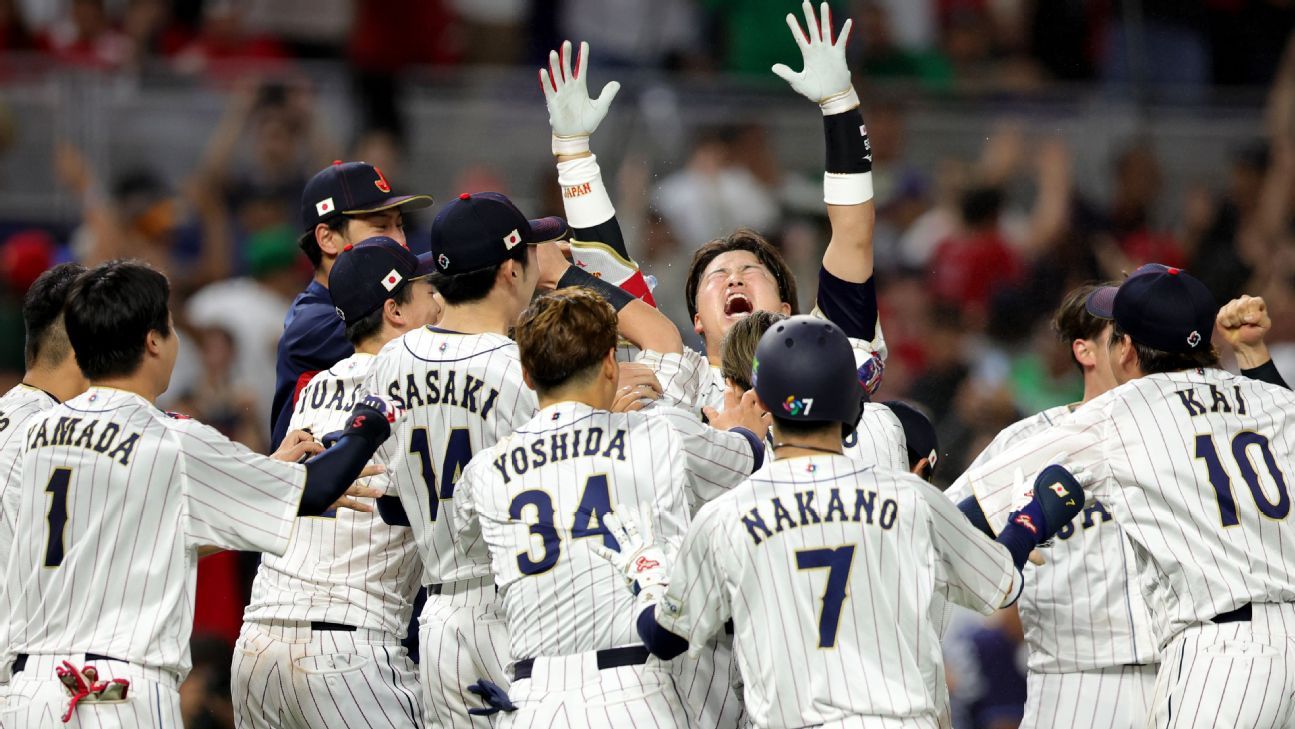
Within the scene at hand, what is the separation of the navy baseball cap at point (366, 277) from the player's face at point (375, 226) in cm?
64

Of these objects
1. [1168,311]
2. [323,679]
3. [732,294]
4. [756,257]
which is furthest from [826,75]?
[323,679]

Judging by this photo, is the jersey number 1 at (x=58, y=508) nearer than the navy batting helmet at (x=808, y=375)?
No

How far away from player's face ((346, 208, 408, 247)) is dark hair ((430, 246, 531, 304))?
122 centimetres

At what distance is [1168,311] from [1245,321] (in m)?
0.52

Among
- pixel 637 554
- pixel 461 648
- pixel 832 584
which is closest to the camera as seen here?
pixel 832 584

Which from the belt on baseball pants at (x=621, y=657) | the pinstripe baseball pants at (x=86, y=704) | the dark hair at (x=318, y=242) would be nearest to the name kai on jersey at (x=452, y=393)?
the belt on baseball pants at (x=621, y=657)

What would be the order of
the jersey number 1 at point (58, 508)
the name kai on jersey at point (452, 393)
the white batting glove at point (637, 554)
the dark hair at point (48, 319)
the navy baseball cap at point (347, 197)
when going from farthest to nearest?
the navy baseball cap at point (347, 197), the dark hair at point (48, 319), the name kai on jersey at point (452, 393), the jersey number 1 at point (58, 508), the white batting glove at point (637, 554)

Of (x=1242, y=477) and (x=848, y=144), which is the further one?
(x=848, y=144)

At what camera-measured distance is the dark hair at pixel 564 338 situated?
15.0 feet

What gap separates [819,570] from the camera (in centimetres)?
414

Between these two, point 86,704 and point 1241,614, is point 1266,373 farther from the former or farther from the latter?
point 86,704

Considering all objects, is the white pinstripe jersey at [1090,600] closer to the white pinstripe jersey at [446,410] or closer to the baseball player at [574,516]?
the baseball player at [574,516]

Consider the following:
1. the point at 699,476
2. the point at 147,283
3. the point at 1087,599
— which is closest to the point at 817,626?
the point at 699,476

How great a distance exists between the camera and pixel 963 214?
11516 millimetres
